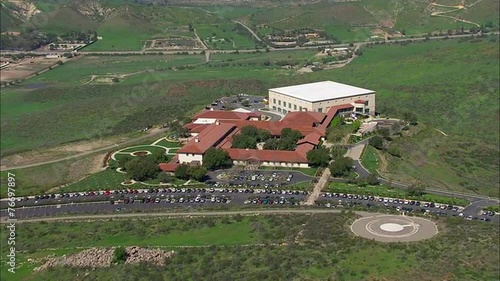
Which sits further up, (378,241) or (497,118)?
(378,241)

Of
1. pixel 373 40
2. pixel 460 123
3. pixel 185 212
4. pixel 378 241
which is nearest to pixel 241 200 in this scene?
pixel 185 212

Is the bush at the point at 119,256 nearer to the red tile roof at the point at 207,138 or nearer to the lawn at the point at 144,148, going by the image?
the red tile roof at the point at 207,138

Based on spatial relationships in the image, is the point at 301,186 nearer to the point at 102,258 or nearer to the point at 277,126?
the point at 277,126

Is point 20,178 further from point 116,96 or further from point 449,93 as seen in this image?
point 449,93

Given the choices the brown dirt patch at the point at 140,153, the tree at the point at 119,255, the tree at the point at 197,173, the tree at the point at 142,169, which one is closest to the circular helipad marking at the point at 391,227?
the tree at the point at 119,255

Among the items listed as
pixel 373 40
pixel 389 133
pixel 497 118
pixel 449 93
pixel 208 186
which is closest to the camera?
pixel 208 186

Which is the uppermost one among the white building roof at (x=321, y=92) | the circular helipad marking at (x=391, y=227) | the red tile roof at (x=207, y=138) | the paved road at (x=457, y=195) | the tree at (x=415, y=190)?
the white building roof at (x=321, y=92)
